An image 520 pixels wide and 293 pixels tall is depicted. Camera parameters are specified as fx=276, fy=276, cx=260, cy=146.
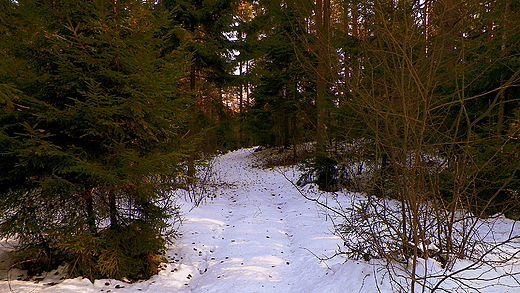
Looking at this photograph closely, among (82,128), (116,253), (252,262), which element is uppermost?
(82,128)

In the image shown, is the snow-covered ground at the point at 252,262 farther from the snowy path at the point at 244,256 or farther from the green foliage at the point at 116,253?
the green foliage at the point at 116,253

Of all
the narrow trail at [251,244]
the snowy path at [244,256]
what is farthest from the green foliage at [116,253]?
the narrow trail at [251,244]

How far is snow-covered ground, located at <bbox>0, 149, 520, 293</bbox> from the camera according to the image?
3.93m

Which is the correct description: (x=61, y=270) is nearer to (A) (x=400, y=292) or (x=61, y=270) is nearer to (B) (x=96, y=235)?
(B) (x=96, y=235)

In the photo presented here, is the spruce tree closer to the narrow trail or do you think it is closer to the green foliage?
the green foliage

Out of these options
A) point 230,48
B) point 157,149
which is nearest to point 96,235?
point 157,149

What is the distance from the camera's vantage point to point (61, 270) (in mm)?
4344

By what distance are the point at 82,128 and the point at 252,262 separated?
365 centimetres

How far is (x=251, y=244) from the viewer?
5.85 m

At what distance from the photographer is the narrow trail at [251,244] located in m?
4.52

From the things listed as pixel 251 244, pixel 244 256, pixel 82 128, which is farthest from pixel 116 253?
pixel 251 244

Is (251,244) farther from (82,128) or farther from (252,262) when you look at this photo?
(82,128)

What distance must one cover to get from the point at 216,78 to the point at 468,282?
1067 centimetres

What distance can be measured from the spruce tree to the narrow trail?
1.05 metres
